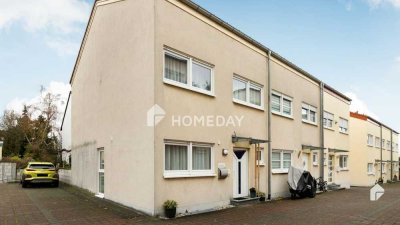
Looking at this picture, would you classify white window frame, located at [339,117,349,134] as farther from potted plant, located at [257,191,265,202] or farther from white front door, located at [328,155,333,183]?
potted plant, located at [257,191,265,202]

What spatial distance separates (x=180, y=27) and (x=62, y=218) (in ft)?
22.8

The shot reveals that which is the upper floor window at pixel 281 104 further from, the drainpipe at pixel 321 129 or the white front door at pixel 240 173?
the drainpipe at pixel 321 129

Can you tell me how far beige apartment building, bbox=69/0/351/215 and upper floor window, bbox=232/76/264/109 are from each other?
0.05 meters

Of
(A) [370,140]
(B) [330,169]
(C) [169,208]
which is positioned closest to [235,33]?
(C) [169,208]

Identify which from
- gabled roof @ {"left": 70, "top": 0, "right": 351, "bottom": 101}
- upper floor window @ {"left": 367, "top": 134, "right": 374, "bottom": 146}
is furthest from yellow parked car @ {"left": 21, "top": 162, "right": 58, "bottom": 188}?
upper floor window @ {"left": 367, "top": 134, "right": 374, "bottom": 146}

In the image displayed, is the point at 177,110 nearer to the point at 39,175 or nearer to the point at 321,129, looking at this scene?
the point at 39,175

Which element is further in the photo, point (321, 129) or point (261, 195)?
point (321, 129)

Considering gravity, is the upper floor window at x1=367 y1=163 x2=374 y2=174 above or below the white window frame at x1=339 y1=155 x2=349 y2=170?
below

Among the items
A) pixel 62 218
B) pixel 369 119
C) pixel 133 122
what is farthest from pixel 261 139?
pixel 369 119

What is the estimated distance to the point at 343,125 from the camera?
28.7 metres

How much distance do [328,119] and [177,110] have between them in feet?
56.1

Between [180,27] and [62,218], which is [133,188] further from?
[180,27]

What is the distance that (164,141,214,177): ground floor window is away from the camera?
11555mm

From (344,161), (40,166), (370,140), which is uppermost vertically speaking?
(370,140)
